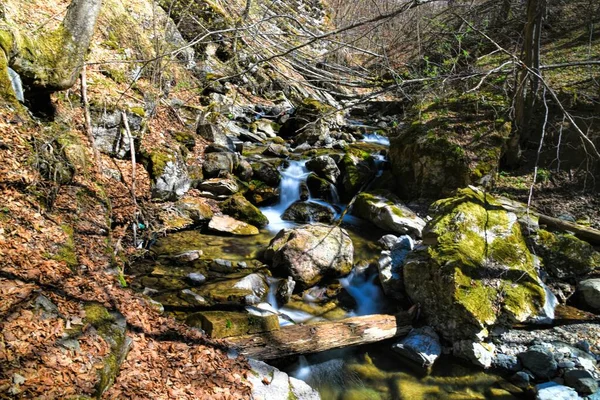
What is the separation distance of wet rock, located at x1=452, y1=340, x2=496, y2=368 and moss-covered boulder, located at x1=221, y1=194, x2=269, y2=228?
4303mm

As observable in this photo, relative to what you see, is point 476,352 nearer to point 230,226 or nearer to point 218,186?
point 230,226

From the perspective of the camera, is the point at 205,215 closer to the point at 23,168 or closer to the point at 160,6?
the point at 23,168

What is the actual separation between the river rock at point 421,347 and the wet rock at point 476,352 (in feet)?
0.79

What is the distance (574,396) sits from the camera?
12.3ft

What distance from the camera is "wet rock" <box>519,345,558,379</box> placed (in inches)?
163

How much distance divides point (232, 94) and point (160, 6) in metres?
3.94

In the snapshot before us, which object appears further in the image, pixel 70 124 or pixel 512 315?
pixel 70 124

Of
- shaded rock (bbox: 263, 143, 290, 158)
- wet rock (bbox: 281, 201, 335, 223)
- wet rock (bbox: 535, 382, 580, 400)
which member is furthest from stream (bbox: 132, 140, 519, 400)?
shaded rock (bbox: 263, 143, 290, 158)

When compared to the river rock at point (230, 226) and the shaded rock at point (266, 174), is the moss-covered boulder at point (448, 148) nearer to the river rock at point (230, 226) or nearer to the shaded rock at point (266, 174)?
the shaded rock at point (266, 174)

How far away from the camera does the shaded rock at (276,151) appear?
9.98 meters

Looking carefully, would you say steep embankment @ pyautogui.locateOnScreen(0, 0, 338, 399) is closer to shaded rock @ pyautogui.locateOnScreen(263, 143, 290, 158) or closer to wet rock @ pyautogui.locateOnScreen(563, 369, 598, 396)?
shaded rock @ pyautogui.locateOnScreen(263, 143, 290, 158)

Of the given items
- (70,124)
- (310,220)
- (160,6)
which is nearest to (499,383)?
(310,220)

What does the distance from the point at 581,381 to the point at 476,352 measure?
1060mm

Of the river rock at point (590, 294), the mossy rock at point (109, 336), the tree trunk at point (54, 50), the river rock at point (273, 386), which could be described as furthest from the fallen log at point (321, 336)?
the tree trunk at point (54, 50)
